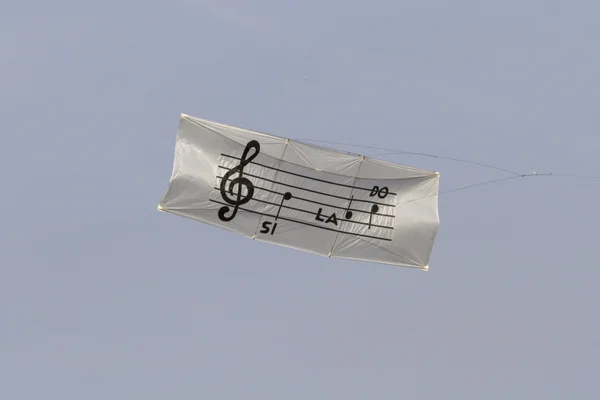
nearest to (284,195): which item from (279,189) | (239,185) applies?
(279,189)

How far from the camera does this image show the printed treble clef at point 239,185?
74000 mm

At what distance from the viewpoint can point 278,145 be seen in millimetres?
73875

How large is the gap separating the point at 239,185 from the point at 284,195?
225 cm

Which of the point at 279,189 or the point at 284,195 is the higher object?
the point at 279,189

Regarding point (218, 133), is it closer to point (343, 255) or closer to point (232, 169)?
point (232, 169)

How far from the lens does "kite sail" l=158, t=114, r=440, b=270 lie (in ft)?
243

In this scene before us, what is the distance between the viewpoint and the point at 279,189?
243ft

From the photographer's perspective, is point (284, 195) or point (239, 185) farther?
point (284, 195)

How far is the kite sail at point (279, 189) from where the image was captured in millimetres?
74000

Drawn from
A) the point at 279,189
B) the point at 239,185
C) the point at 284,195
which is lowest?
the point at 239,185

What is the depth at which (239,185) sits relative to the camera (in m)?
74.1

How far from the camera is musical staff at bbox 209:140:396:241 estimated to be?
74.1 metres

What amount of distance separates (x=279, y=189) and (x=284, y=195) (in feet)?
1.27

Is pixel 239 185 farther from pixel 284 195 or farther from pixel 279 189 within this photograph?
pixel 284 195
